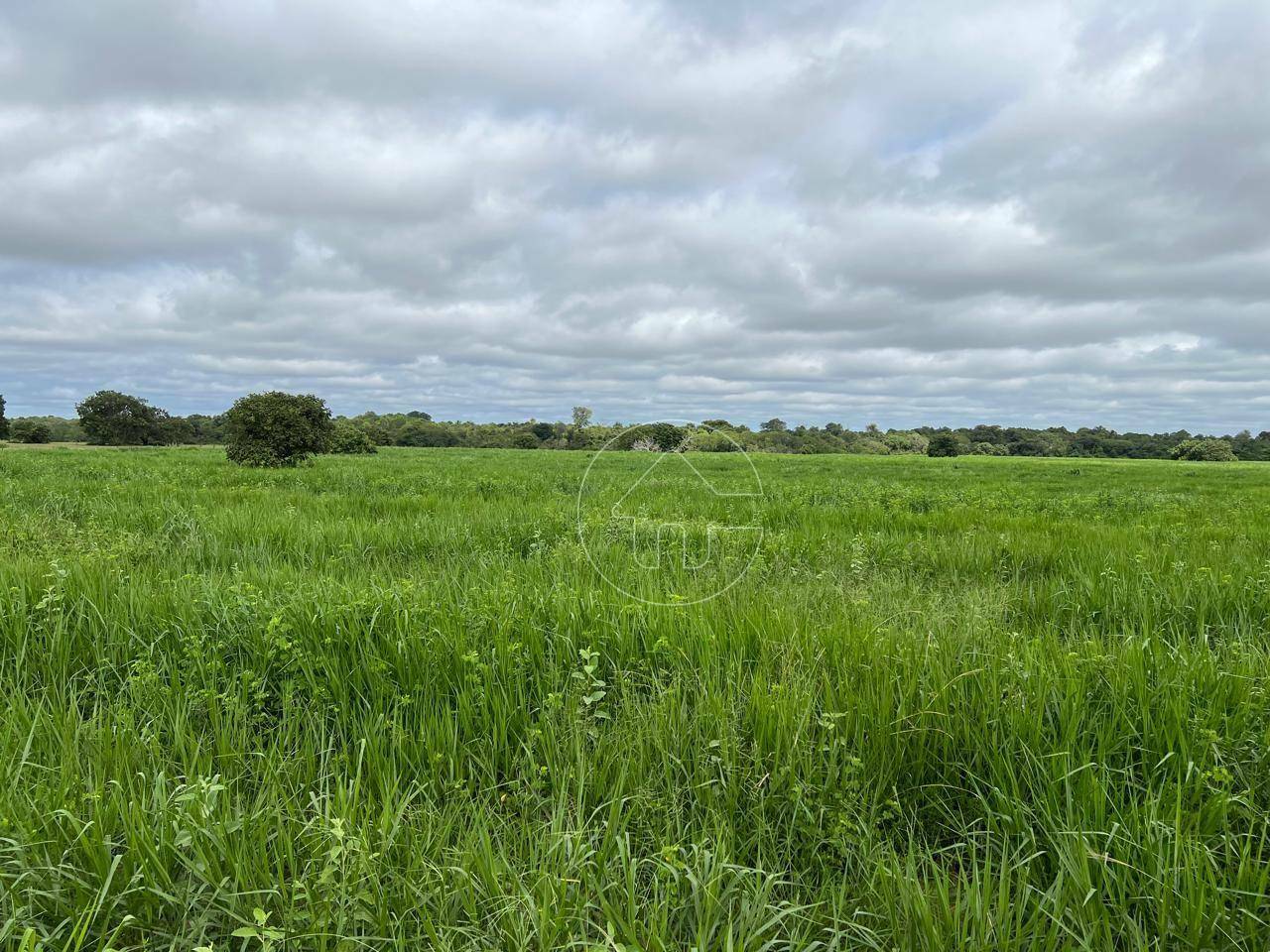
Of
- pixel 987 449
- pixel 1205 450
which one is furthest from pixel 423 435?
pixel 1205 450

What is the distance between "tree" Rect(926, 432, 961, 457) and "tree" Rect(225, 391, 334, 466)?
10416 cm

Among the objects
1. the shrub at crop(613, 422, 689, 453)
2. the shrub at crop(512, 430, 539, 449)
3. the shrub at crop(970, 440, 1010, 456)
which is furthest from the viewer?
the shrub at crop(970, 440, 1010, 456)

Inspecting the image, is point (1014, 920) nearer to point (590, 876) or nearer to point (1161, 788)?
point (1161, 788)

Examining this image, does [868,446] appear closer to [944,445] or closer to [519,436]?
[944,445]

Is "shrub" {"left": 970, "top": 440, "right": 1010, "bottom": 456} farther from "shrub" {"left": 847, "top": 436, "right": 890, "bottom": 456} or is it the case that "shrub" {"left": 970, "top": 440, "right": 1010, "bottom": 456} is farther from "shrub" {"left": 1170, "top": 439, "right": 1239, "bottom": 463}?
"shrub" {"left": 847, "top": 436, "right": 890, "bottom": 456}

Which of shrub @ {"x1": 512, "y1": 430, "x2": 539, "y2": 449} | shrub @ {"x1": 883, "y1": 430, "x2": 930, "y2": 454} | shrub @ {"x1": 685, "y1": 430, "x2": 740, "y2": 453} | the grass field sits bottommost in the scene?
the grass field

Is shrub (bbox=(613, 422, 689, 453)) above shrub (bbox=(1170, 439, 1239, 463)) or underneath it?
underneath

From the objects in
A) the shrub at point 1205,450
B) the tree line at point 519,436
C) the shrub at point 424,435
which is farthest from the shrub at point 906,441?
the shrub at point 424,435

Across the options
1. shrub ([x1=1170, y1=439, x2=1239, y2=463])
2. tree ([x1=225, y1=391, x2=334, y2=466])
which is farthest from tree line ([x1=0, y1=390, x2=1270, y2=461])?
tree ([x1=225, y1=391, x2=334, y2=466])

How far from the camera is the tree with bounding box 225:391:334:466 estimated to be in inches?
922

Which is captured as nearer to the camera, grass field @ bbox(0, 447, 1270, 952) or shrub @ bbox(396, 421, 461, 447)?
grass field @ bbox(0, 447, 1270, 952)

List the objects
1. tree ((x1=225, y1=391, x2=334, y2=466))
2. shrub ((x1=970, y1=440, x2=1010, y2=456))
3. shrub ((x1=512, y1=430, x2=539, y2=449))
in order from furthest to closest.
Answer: shrub ((x1=970, y1=440, x2=1010, y2=456)) < shrub ((x1=512, y1=430, x2=539, y2=449)) < tree ((x1=225, y1=391, x2=334, y2=466))

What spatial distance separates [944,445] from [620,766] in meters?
119

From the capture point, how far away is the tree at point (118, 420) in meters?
103
